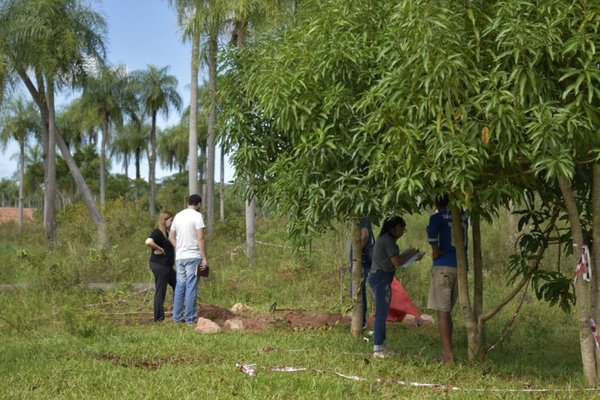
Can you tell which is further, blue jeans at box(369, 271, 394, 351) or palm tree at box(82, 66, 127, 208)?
palm tree at box(82, 66, 127, 208)

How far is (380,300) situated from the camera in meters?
Answer: 7.99

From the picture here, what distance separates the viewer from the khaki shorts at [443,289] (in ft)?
25.2

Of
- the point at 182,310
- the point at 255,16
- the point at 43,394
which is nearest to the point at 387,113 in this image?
the point at 43,394

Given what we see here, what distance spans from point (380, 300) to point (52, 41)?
18.4 m

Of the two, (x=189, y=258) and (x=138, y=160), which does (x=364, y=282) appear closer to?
(x=189, y=258)

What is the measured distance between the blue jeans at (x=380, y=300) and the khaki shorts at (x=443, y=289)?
50 cm

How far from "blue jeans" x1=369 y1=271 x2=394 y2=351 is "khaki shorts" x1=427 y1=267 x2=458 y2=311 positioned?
50 cm

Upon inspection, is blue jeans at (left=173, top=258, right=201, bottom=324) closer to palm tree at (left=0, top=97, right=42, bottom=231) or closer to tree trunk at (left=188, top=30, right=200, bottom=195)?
tree trunk at (left=188, top=30, right=200, bottom=195)

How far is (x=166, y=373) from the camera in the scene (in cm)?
655

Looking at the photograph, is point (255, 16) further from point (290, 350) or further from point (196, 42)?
point (290, 350)

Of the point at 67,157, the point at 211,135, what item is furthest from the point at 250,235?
the point at 67,157

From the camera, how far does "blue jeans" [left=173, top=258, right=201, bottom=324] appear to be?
10352 millimetres

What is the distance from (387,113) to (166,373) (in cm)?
290

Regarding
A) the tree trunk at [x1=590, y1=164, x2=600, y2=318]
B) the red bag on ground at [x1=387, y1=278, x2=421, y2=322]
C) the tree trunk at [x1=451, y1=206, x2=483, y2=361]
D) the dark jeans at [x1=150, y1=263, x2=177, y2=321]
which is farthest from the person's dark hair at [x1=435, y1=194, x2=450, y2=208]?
the dark jeans at [x1=150, y1=263, x2=177, y2=321]
